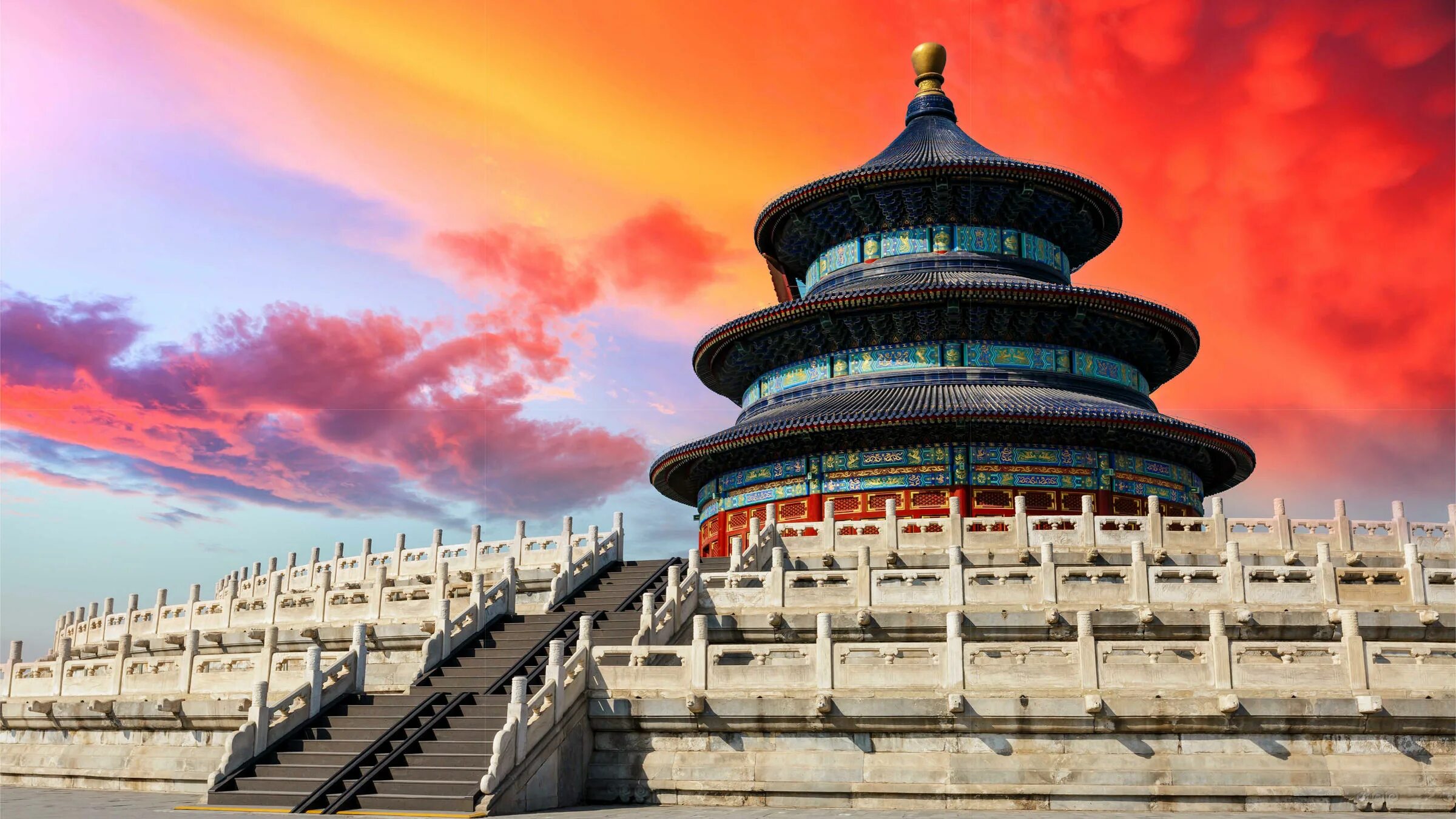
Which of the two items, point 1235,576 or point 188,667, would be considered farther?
point 188,667

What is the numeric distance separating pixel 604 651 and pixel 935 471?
21.2 metres

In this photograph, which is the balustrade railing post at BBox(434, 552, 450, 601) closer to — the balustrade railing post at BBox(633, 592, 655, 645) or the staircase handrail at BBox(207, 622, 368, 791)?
the staircase handrail at BBox(207, 622, 368, 791)

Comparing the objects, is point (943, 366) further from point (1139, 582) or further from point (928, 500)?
point (1139, 582)

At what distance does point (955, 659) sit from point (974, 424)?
20.7 m

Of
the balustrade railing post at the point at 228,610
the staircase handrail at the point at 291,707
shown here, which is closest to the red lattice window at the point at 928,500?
the balustrade railing post at the point at 228,610

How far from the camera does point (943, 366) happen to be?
4212 centimetres

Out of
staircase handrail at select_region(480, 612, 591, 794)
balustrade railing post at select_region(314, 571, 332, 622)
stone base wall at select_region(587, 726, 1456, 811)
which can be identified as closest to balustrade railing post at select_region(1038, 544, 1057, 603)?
stone base wall at select_region(587, 726, 1456, 811)

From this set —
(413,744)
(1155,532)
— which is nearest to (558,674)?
(413,744)

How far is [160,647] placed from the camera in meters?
29.6

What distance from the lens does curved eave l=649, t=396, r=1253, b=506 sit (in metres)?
36.7

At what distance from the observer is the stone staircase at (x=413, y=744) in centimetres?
1725

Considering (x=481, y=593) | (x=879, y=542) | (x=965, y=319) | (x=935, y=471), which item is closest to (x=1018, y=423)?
(x=935, y=471)

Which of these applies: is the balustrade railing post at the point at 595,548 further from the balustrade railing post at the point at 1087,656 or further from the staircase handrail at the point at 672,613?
the balustrade railing post at the point at 1087,656

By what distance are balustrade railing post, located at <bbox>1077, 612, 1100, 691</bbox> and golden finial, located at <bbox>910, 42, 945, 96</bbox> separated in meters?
40.8
